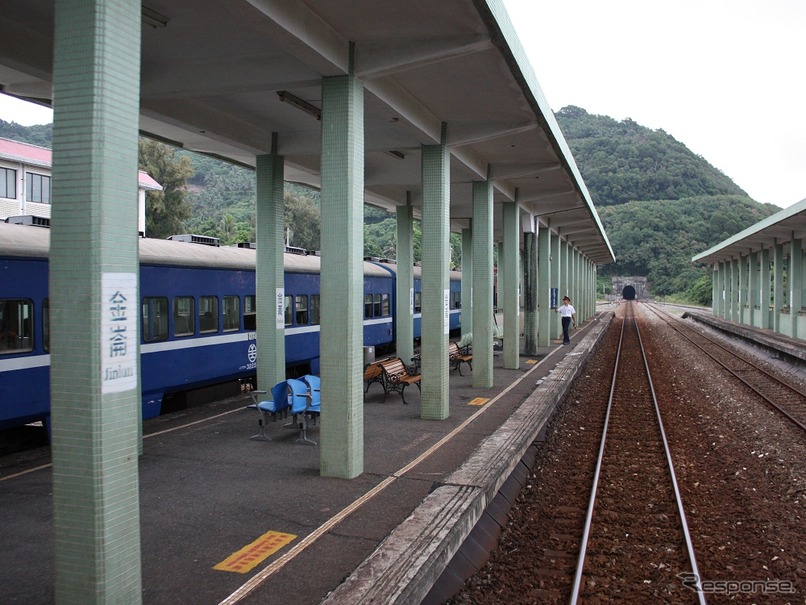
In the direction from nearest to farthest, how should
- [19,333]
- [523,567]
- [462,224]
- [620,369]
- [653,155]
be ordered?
[523,567]
[19,333]
[620,369]
[462,224]
[653,155]

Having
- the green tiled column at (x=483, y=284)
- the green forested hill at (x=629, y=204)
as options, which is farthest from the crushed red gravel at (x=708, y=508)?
the green forested hill at (x=629, y=204)

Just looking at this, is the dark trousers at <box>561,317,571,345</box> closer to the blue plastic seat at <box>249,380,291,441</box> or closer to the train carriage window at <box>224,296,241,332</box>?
the train carriage window at <box>224,296,241,332</box>

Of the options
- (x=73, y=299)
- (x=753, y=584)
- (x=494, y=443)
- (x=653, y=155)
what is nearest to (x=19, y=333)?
(x=73, y=299)

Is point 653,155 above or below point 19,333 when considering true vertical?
above

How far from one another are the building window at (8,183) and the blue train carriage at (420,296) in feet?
60.7

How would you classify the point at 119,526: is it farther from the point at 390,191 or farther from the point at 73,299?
the point at 390,191

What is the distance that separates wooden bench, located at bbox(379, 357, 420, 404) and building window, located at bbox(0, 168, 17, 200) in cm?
2391

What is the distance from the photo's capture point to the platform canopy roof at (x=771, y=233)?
839 inches

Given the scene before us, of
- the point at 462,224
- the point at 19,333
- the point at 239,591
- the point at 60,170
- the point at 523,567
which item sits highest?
the point at 462,224

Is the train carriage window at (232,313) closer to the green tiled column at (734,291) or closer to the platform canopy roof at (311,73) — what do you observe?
the platform canopy roof at (311,73)

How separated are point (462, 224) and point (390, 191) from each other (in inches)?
282

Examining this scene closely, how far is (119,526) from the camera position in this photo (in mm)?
3723

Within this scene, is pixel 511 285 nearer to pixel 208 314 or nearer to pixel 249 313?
pixel 249 313

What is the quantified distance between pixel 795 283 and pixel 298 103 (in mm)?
25371
